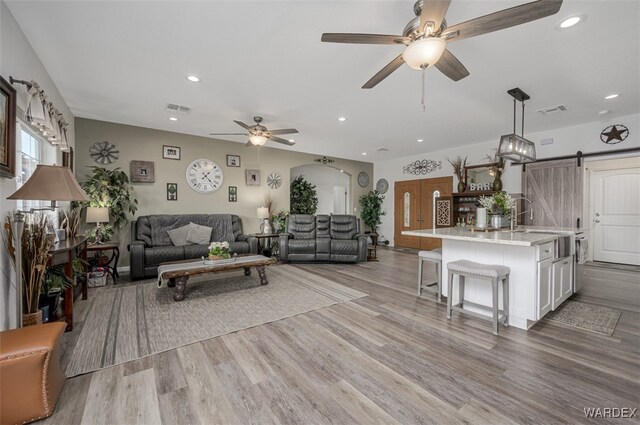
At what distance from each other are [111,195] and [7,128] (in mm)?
2931

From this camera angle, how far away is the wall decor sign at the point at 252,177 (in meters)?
6.50

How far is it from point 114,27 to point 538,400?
4.28 meters

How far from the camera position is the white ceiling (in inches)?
84.2

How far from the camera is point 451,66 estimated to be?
87.4 inches

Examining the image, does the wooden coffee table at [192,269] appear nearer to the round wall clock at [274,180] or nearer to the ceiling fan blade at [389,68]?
the ceiling fan blade at [389,68]

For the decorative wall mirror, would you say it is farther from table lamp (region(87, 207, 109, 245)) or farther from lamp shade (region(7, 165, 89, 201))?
table lamp (region(87, 207, 109, 245))

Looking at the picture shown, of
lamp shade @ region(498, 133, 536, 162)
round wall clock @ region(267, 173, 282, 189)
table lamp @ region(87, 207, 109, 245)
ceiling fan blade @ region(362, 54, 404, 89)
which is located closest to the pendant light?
lamp shade @ region(498, 133, 536, 162)

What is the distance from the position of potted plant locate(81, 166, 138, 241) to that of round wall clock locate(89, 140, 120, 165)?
0.20 metres

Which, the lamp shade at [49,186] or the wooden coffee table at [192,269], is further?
the wooden coffee table at [192,269]

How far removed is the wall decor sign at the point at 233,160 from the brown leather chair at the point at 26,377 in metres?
5.01

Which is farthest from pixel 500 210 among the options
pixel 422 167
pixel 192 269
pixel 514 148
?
pixel 422 167

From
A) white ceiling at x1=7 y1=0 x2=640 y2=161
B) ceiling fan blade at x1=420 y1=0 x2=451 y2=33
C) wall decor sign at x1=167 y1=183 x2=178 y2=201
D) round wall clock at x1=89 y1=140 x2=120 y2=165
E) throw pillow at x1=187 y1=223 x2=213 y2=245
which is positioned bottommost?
throw pillow at x1=187 y1=223 x2=213 y2=245

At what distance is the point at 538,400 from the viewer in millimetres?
1637

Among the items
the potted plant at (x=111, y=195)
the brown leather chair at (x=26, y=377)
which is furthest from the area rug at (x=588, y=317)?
the potted plant at (x=111, y=195)
